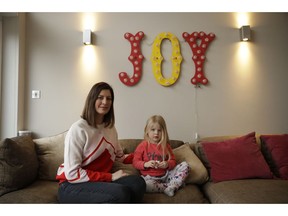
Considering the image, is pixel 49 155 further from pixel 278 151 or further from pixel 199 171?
pixel 278 151

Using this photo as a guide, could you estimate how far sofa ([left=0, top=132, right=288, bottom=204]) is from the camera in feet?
4.50

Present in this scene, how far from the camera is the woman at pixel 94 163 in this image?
46.4 inches

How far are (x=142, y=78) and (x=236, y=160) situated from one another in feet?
4.17

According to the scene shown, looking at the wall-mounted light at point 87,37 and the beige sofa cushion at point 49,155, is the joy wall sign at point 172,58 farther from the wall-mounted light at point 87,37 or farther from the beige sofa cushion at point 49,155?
the beige sofa cushion at point 49,155

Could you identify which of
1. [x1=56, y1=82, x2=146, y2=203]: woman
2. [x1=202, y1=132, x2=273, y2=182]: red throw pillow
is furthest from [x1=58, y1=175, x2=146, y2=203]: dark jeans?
[x1=202, y1=132, x2=273, y2=182]: red throw pillow

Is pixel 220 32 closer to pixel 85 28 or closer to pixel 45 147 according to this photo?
pixel 85 28

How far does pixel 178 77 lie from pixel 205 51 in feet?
1.41

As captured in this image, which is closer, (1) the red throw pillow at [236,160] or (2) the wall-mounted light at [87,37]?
(1) the red throw pillow at [236,160]

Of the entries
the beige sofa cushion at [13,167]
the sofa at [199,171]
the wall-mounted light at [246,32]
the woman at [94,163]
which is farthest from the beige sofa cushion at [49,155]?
the wall-mounted light at [246,32]

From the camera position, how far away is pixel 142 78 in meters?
2.39

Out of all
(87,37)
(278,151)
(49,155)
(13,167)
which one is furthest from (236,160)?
(87,37)

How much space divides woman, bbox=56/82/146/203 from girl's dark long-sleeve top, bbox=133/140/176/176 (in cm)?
31

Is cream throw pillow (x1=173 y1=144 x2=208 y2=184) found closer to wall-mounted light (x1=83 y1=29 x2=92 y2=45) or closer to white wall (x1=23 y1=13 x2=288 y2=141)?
white wall (x1=23 y1=13 x2=288 y2=141)

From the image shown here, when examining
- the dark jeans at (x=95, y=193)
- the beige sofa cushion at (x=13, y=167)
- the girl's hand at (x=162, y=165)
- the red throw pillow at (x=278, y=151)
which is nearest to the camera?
the dark jeans at (x=95, y=193)
